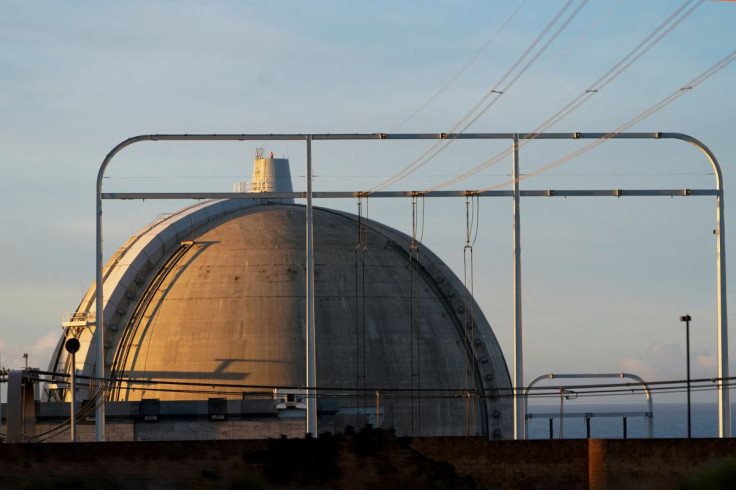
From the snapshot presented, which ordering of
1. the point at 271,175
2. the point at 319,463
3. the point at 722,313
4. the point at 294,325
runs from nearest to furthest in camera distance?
the point at 319,463
the point at 722,313
the point at 294,325
the point at 271,175

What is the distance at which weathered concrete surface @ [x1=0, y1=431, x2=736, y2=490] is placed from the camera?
22.6 metres

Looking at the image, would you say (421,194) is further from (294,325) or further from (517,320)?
(294,325)

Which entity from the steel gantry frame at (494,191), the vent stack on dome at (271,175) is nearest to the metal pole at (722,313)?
the steel gantry frame at (494,191)

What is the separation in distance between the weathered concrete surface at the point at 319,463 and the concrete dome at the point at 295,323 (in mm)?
23173

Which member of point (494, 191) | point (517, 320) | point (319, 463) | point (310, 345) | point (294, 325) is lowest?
point (319, 463)

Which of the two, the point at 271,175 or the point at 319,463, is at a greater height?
the point at 271,175

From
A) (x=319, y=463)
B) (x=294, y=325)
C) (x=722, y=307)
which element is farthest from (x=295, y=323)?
(x=319, y=463)

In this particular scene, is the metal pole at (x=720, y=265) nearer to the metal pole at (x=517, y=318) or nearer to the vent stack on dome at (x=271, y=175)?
the metal pole at (x=517, y=318)

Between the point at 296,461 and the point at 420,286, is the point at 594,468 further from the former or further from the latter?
the point at 420,286

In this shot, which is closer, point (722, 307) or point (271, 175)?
point (722, 307)

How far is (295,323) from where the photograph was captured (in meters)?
51.3

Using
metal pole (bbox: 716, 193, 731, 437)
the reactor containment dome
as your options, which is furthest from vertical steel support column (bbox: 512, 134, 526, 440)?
the reactor containment dome

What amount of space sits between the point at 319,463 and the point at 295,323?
28.7m

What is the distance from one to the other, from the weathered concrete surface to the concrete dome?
912 inches
